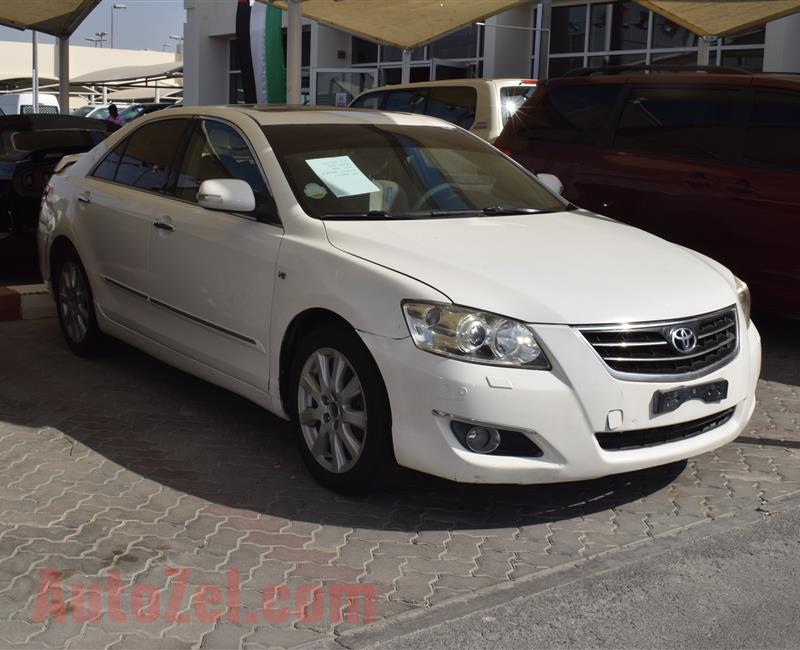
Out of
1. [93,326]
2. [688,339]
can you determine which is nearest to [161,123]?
[93,326]

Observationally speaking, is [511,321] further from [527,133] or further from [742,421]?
[527,133]

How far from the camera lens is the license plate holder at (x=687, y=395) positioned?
4.33 meters

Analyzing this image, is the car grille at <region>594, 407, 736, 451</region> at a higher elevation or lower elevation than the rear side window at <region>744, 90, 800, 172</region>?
lower

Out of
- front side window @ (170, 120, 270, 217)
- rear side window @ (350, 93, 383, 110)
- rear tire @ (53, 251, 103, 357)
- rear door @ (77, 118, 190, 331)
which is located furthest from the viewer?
rear side window @ (350, 93, 383, 110)

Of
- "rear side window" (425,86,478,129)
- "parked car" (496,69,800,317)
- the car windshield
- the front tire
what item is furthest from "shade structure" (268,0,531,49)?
the front tire

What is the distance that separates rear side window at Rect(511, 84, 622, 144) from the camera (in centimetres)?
849

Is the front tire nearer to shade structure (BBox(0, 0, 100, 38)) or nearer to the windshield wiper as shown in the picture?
the windshield wiper

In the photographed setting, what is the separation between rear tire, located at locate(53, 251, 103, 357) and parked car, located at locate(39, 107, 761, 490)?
0.45 metres

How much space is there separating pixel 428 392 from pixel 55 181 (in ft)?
13.1

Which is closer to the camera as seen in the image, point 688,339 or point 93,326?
point 688,339

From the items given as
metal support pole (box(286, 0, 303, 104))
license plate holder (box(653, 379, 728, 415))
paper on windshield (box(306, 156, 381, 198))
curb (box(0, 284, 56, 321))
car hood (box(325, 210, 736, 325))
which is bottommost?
curb (box(0, 284, 56, 321))

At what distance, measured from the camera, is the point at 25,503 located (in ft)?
15.0

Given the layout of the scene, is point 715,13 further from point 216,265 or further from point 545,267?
point 545,267

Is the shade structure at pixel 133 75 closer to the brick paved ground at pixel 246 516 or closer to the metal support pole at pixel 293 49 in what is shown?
the metal support pole at pixel 293 49
